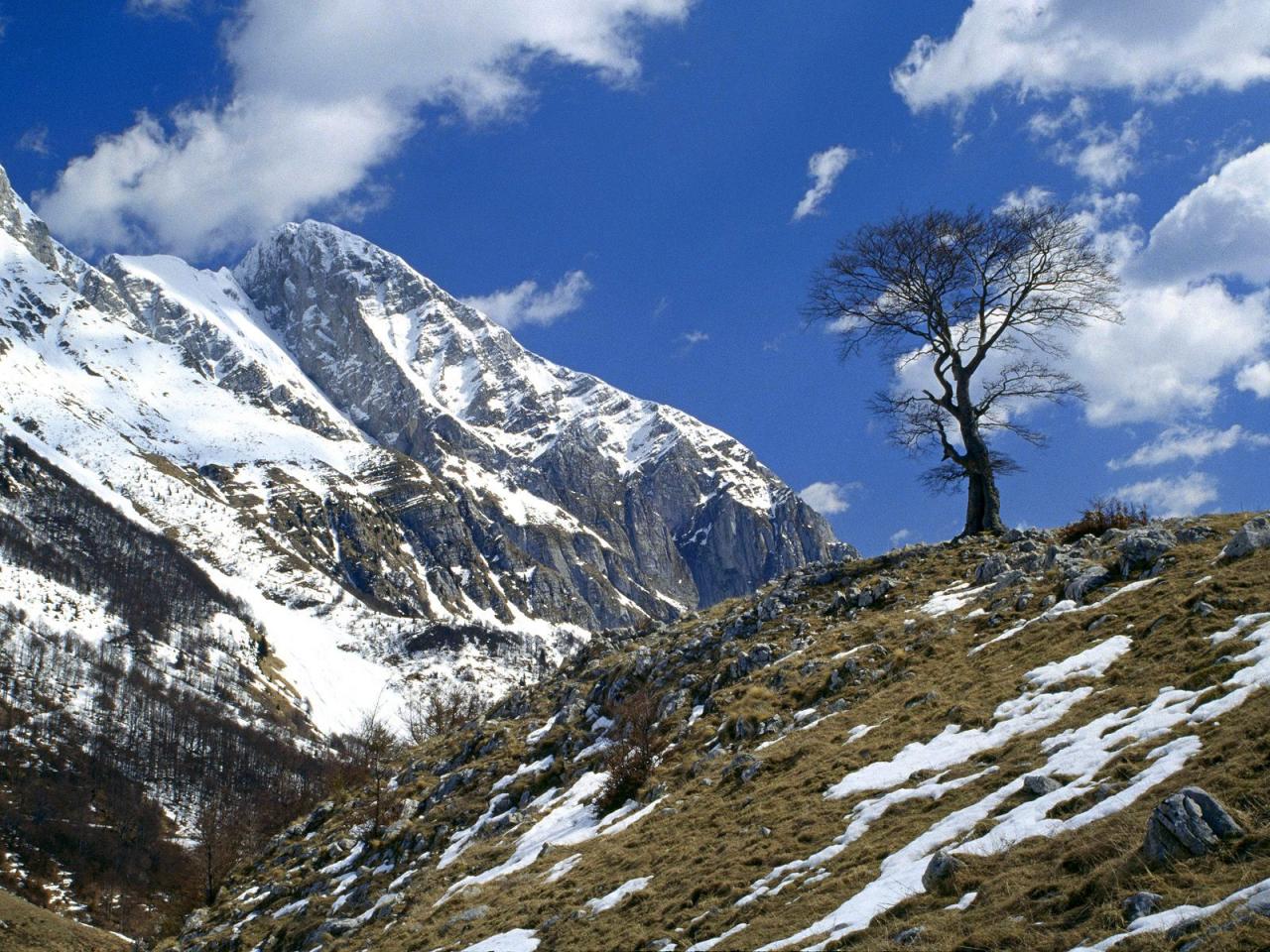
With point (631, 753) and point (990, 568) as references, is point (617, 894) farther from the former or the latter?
point (990, 568)

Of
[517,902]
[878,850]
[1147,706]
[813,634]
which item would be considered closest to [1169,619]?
[1147,706]

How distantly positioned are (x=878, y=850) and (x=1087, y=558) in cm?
1460

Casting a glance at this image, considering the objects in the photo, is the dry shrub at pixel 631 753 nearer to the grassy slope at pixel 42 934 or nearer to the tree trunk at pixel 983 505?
the tree trunk at pixel 983 505

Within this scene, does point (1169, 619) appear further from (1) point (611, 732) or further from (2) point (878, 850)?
(1) point (611, 732)

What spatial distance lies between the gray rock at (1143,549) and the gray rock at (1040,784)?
11271mm

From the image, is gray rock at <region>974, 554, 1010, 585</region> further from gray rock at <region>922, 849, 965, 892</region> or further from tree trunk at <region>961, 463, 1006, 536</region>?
gray rock at <region>922, 849, 965, 892</region>

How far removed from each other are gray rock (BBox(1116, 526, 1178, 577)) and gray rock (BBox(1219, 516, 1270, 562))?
1.82 meters

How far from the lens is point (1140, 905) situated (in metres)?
9.28

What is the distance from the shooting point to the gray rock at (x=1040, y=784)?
13.1 metres

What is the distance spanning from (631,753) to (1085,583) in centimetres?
1280

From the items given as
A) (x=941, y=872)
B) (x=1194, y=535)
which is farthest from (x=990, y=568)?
(x=941, y=872)

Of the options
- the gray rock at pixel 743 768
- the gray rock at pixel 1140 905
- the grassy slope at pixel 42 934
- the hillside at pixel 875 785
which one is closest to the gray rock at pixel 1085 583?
the hillside at pixel 875 785

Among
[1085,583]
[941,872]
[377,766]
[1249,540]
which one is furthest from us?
[377,766]

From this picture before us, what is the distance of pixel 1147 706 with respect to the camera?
14.6 meters
